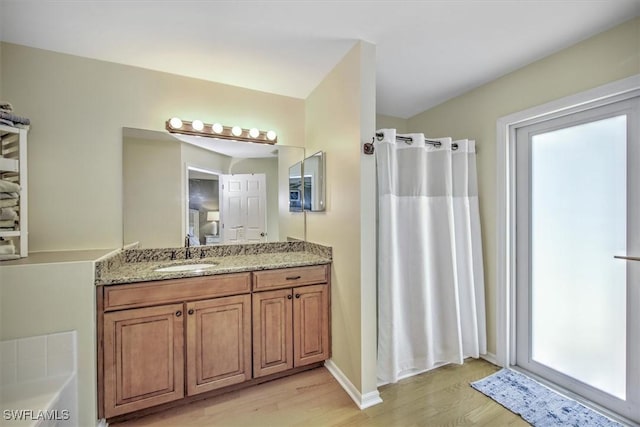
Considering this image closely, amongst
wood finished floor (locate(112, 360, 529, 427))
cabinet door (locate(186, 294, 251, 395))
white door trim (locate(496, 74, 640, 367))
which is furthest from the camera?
white door trim (locate(496, 74, 640, 367))

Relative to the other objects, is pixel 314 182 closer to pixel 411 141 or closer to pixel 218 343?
pixel 411 141

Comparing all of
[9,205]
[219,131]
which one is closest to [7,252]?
[9,205]

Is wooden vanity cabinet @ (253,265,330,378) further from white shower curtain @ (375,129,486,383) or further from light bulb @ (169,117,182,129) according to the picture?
light bulb @ (169,117,182,129)

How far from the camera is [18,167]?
1540 mm

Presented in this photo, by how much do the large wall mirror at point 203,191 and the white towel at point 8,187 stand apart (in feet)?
1.78

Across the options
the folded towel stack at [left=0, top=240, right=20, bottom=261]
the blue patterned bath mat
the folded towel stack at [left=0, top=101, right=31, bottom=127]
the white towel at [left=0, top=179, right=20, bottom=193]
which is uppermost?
the folded towel stack at [left=0, top=101, right=31, bottom=127]

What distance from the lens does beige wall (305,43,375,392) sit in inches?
68.4

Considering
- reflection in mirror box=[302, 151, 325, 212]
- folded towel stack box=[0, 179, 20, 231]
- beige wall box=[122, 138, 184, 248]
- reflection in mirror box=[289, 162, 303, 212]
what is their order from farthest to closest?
reflection in mirror box=[289, 162, 303, 212] < reflection in mirror box=[302, 151, 325, 212] < beige wall box=[122, 138, 184, 248] < folded towel stack box=[0, 179, 20, 231]

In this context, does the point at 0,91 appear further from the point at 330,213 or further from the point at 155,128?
the point at 330,213

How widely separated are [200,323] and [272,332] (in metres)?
0.51

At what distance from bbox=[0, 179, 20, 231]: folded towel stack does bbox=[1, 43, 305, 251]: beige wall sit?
0.26 metres

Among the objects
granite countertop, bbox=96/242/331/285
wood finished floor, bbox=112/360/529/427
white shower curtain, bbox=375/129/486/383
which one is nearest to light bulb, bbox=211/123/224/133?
granite countertop, bbox=96/242/331/285

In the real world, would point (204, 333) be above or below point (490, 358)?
above

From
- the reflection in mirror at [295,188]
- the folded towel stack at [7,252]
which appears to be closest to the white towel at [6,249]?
the folded towel stack at [7,252]
